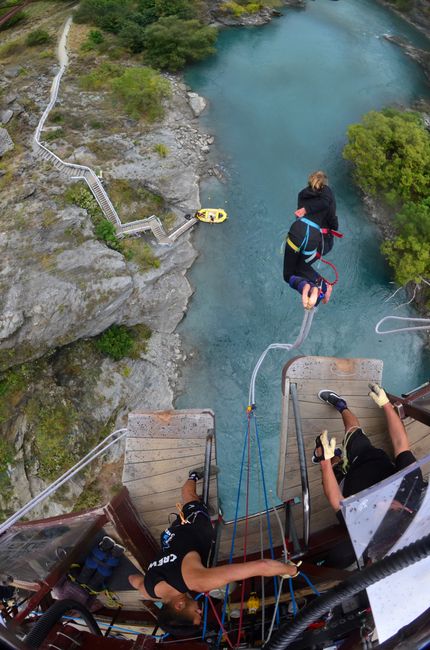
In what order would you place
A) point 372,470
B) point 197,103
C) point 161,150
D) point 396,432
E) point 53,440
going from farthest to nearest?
point 197,103, point 161,150, point 53,440, point 396,432, point 372,470

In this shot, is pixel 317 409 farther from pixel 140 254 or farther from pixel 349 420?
pixel 140 254

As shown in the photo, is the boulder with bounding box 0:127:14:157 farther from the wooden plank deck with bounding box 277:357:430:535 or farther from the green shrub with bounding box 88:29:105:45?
the wooden plank deck with bounding box 277:357:430:535

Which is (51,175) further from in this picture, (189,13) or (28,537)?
(28,537)

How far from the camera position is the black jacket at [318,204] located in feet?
22.6

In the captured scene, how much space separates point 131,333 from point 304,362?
9127mm

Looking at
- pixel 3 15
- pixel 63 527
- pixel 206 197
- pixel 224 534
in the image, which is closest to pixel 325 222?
pixel 224 534

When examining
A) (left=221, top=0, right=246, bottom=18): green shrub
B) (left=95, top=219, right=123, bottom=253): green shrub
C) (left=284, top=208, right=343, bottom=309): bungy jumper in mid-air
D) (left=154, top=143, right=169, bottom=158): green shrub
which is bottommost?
(left=95, top=219, right=123, bottom=253): green shrub

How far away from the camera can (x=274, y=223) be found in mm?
15852

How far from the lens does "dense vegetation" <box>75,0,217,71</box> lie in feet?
60.0

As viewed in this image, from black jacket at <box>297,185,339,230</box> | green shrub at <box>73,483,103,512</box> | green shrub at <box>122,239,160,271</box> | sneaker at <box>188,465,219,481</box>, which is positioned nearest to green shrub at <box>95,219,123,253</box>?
green shrub at <box>122,239,160,271</box>

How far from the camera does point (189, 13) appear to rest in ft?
63.5

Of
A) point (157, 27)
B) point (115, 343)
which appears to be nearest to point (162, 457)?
point (115, 343)

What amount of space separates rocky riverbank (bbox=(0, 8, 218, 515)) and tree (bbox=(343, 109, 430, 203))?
5.79 metres

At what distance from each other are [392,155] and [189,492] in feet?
46.1
